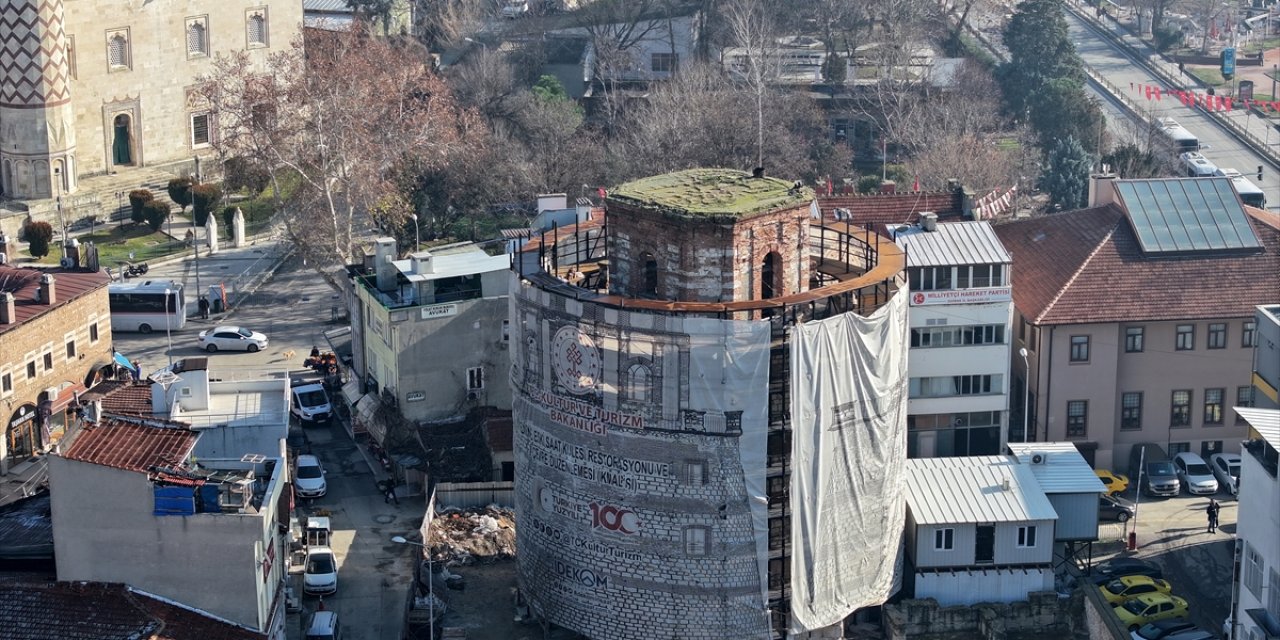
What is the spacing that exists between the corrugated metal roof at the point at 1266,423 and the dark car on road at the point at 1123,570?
10.3 m

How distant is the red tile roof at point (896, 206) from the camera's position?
95.3m

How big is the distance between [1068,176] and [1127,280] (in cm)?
3138

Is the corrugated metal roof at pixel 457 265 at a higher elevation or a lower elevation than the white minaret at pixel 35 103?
lower

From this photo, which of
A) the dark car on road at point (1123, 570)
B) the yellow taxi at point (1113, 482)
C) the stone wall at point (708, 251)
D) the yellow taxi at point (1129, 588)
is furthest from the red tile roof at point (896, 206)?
the stone wall at point (708, 251)

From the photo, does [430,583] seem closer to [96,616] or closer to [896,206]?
[96,616]

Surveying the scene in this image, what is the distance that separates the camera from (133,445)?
6950cm

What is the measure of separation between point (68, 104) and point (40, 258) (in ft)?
27.3

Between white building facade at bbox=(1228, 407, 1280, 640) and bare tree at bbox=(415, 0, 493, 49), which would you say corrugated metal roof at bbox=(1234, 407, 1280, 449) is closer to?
white building facade at bbox=(1228, 407, 1280, 640)

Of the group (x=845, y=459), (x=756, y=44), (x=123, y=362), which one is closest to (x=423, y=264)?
(x=123, y=362)

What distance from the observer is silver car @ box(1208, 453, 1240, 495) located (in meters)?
87.5

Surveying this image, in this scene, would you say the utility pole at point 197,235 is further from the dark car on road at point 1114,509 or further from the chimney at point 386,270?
the dark car on road at point 1114,509

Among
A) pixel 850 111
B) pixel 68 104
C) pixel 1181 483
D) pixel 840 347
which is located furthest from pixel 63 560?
pixel 850 111

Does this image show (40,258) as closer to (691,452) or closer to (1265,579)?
(691,452)

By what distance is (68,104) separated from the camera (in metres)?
115
